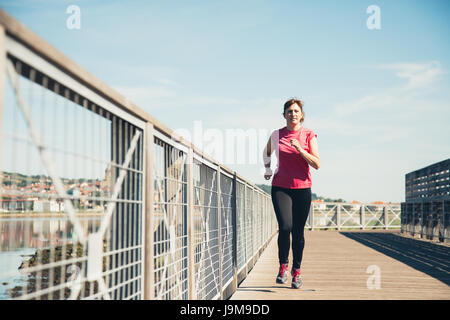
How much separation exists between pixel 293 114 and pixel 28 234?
121 inches

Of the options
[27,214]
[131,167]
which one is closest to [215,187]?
[131,167]

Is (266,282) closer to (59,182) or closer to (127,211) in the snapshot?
(127,211)

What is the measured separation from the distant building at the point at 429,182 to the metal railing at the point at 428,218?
0.19 metres

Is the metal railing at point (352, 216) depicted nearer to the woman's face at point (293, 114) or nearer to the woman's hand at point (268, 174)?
the woman's hand at point (268, 174)

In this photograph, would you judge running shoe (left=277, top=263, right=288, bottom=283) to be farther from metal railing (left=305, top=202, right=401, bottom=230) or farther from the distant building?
metal railing (left=305, top=202, right=401, bottom=230)

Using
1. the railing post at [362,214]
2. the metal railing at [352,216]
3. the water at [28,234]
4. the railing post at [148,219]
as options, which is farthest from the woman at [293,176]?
the railing post at [362,214]

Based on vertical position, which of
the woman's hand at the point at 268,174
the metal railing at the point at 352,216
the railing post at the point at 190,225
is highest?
the woman's hand at the point at 268,174

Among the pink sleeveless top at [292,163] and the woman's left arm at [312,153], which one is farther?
the pink sleeveless top at [292,163]

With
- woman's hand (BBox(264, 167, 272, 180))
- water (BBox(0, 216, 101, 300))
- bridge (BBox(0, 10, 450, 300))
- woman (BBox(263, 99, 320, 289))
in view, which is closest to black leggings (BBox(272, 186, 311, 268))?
woman (BBox(263, 99, 320, 289))

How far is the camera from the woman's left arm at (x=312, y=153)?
3.96 m

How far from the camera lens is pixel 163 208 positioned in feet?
8.55

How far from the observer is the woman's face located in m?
4.29

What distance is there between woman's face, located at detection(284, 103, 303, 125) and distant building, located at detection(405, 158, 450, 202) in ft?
29.1
